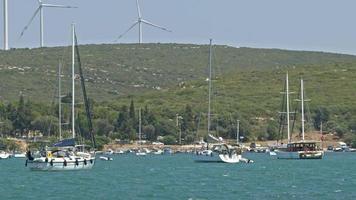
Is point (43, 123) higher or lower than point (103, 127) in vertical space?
higher

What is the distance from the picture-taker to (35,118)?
574 feet

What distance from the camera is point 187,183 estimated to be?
85.2 m

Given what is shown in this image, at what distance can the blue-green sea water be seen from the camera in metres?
72.4

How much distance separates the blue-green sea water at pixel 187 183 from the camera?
72.4 meters

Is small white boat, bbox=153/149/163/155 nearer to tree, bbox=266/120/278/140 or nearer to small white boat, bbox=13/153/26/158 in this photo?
tree, bbox=266/120/278/140

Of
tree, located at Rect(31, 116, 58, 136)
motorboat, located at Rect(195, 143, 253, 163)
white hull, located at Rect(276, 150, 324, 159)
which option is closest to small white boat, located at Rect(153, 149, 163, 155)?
tree, located at Rect(31, 116, 58, 136)

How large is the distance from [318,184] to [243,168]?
1149 inches

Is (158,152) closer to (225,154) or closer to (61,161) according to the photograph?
(225,154)

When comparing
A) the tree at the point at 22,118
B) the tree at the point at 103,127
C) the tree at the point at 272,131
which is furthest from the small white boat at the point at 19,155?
the tree at the point at 272,131

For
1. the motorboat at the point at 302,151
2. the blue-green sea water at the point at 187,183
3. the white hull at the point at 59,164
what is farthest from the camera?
the motorboat at the point at 302,151

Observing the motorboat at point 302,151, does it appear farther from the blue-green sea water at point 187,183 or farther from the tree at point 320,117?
the tree at point 320,117

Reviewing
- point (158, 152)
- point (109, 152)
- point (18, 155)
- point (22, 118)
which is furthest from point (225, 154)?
point (22, 118)

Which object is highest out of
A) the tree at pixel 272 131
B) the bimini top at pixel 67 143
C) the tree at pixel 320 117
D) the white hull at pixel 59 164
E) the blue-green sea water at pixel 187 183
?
the tree at pixel 320 117

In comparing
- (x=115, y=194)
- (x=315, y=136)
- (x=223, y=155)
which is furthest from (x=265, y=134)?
(x=115, y=194)
